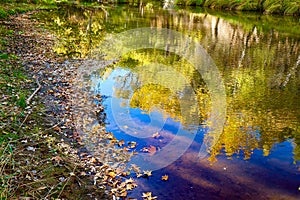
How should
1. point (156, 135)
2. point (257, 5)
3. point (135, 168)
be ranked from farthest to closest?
point (257, 5)
point (156, 135)
point (135, 168)

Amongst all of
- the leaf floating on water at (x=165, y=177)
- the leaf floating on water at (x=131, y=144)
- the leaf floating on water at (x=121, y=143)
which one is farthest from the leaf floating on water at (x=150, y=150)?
the leaf floating on water at (x=165, y=177)

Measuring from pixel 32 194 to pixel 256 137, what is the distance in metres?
6.32

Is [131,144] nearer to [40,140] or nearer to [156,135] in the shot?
[156,135]

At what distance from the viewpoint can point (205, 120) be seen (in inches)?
372

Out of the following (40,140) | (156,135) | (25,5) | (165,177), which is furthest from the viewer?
(25,5)

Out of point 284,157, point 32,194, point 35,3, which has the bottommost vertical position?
point 284,157

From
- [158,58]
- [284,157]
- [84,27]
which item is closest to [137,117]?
[284,157]

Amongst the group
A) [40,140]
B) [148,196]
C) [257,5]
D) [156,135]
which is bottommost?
[148,196]

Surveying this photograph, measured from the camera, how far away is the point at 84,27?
2538cm

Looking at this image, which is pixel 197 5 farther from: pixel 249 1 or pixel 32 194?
pixel 32 194

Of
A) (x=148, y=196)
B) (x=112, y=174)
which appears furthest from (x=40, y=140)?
(x=148, y=196)

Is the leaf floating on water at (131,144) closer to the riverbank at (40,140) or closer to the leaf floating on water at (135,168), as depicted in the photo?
the leaf floating on water at (135,168)

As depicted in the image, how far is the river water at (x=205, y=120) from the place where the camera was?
21.0 feet

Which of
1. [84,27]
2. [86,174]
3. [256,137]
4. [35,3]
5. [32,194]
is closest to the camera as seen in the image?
[32,194]
